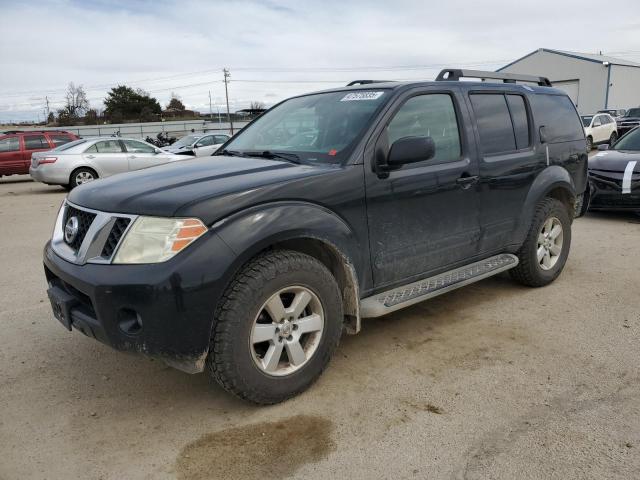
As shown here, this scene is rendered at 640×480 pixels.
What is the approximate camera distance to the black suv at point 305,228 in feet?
8.64

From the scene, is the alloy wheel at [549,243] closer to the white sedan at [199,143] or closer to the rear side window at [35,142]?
the white sedan at [199,143]

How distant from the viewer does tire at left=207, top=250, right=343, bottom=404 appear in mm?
2709

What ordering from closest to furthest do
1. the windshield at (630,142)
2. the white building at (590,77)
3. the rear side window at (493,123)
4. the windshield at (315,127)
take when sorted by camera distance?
1. the windshield at (315,127)
2. the rear side window at (493,123)
3. the windshield at (630,142)
4. the white building at (590,77)

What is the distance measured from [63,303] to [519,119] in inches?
152

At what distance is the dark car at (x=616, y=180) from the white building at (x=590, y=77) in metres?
41.8

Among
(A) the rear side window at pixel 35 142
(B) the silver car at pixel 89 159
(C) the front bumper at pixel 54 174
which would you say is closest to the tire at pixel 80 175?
(B) the silver car at pixel 89 159

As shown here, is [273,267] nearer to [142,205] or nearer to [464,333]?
[142,205]

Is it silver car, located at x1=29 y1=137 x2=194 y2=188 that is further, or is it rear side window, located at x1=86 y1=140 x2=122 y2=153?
rear side window, located at x1=86 y1=140 x2=122 y2=153

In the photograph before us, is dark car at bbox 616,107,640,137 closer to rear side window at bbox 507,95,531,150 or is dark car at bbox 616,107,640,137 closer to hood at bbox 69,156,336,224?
rear side window at bbox 507,95,531,150

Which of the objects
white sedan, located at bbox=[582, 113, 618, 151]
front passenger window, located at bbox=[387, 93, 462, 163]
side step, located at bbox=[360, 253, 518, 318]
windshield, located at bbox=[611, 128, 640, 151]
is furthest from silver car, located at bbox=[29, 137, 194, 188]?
white sedan, located at bbox=[582, 113, 618, 151]

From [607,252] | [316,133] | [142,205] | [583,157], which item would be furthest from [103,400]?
[607,252]

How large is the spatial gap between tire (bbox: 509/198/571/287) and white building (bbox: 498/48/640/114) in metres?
45.8

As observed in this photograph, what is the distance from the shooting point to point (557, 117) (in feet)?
16.4

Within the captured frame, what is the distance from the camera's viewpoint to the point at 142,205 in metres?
2.73
